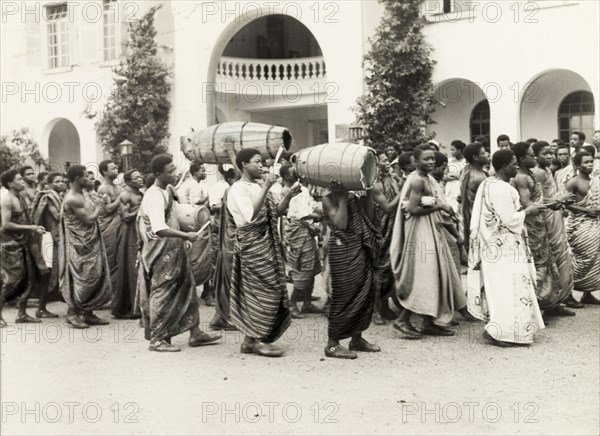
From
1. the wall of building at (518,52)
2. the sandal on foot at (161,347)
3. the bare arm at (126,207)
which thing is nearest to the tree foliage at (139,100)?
the wall of building at (518,52)

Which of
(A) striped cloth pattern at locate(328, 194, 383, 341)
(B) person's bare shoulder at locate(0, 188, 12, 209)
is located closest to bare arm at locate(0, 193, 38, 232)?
(B) person's bare shoulder at locate(0, 188, 12, 209)

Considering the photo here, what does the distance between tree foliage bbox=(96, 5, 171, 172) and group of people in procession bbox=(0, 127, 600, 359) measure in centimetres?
1061

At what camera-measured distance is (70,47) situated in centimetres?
2056

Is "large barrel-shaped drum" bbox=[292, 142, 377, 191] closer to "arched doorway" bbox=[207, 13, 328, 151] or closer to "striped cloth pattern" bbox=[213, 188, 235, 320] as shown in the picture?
"striped cloth pattern" bbox=[213, 188, 235, 320]

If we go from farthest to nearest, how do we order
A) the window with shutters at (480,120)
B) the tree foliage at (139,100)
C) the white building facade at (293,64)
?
the tree foliage at (139,100)
the window with shutters at (480,120)
the white building facade at (293,64)

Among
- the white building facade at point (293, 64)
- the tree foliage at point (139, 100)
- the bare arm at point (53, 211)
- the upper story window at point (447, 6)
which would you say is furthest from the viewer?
the tree foliage at point (139, 100)

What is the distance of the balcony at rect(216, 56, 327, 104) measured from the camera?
66.4 feet

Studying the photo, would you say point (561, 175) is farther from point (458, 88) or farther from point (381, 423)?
point (458, 88)

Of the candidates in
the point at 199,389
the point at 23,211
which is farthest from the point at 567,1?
the point at 199,389

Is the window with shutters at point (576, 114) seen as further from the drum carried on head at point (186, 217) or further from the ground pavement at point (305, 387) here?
the drum carried on head at point (186, 217)

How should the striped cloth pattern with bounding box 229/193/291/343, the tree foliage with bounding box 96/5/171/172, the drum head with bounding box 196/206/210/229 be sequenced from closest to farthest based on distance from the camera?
the striped cloth pattern with bounding box 229/193/291/343, the drum head with bounding box 196/206/210/229, the tree foliage with bounding box 96/5/171/172

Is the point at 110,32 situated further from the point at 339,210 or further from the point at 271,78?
the point at 339,210

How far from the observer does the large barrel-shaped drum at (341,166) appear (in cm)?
605

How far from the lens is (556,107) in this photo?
16594mm
